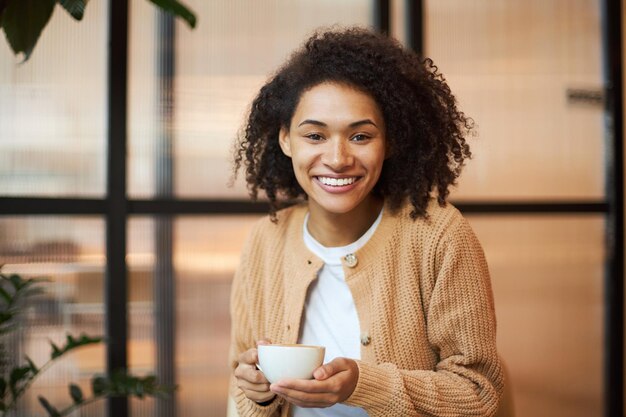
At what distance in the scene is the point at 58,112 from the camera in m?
2.83

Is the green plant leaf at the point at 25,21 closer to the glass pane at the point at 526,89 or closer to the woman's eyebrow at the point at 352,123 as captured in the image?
the woman's eyebrow at the point at 352,123

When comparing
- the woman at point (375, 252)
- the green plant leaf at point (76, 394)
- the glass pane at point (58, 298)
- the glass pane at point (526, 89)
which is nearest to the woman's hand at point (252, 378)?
the woman at point (375, 252)

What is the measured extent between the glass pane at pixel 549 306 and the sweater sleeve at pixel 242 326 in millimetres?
1979

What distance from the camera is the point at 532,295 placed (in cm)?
375

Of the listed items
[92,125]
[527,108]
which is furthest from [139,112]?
[527,108]

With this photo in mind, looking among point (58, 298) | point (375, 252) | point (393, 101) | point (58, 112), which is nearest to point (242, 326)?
point (375, 252)

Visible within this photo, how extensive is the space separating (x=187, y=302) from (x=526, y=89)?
5.61 ft

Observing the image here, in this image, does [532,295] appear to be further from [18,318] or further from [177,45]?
[18,318]

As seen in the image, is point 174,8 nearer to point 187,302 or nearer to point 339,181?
point 339,181

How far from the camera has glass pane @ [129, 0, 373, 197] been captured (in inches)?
117

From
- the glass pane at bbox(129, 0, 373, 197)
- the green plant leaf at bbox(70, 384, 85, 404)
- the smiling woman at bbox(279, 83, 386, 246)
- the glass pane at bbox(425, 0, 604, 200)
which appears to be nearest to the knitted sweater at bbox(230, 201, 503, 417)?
the smiling woman at bbox(279, 83, 386, 246)

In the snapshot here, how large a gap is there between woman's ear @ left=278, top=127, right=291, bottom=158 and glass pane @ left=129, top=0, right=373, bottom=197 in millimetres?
1365

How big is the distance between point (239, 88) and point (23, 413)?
1.31 metres

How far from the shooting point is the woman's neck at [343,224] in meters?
1.65
